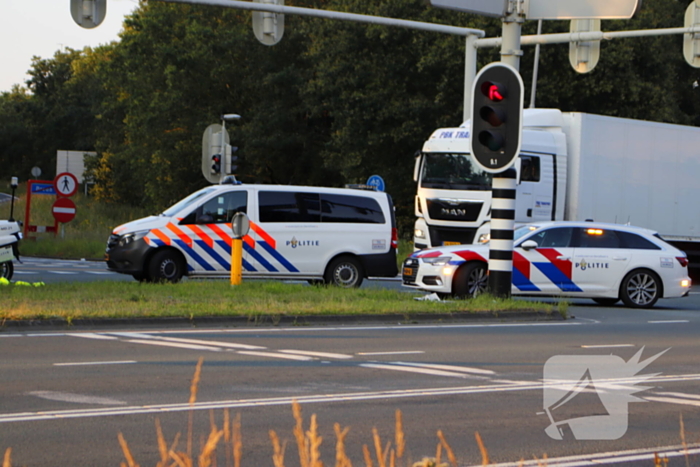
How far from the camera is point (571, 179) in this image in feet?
78.3

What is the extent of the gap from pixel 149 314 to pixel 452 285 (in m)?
5.99

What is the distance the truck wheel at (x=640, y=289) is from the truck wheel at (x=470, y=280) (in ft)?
9.12

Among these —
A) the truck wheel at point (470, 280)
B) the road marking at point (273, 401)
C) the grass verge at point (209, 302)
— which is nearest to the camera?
the road marking at point (273, 401)

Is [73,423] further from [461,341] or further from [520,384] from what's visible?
[461,341]

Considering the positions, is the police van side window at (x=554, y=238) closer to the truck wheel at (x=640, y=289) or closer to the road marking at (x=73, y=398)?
the truck wheel at (x=640, y=289)

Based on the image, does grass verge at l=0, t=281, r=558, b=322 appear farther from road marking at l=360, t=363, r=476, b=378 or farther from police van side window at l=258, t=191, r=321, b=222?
road marking at l=360, t=363, r=476, b=378

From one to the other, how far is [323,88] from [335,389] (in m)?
35.6

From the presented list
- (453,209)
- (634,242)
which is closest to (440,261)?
(634,242)

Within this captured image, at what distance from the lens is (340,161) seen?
4509cm

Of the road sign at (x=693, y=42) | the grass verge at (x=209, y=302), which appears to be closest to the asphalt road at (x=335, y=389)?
the grass verge at (x=209, y=302)

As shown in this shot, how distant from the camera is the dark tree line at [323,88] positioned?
39.2 m

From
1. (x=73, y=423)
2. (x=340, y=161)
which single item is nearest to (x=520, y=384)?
(x=73, y=423)

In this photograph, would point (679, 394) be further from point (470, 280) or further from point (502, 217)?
point (470, 280)

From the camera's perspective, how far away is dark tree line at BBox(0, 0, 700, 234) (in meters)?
39.2
